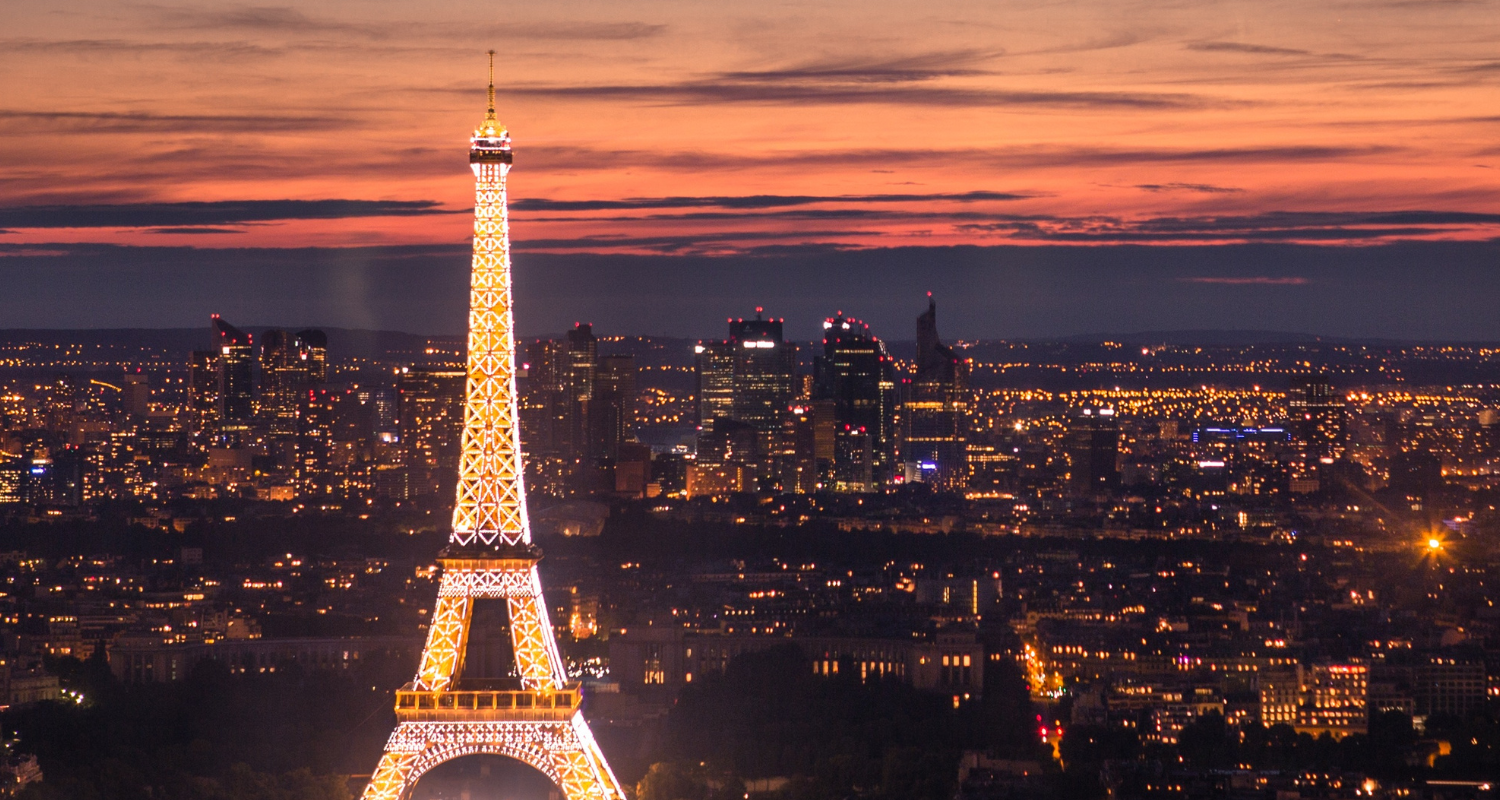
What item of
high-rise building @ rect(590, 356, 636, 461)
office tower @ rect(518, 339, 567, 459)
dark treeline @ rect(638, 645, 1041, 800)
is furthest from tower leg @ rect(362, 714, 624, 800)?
high-rise building @ rect(590, 356, 636, 461)

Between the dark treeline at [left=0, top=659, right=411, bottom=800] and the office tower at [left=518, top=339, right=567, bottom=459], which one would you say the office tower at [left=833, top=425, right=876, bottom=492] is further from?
the dark treeline at [left=0, top=659, right=411, bottom=800]

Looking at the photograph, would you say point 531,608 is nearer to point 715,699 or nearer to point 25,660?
point 715,699

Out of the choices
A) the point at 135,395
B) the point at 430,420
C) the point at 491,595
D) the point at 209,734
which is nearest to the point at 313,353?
the point at 430,420

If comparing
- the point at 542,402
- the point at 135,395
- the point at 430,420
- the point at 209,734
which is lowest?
the point at 209,734

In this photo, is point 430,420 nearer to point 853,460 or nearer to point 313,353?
point 313,353

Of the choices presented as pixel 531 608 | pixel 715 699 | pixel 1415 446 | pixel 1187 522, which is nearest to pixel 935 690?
pixel 715 699

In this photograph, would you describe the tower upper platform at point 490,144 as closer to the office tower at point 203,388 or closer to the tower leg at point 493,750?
the tower leg at point 493,750

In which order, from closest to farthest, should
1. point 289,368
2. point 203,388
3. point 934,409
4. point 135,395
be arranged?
point 289,368
point 203,388
point 135,395
point 934,409
